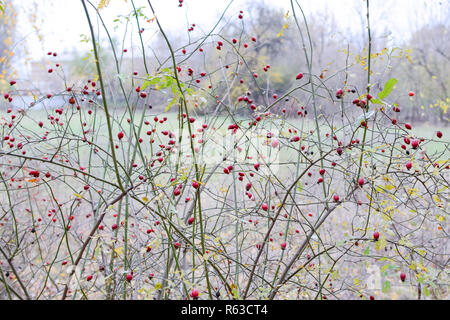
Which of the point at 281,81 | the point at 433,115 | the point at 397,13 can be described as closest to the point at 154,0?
the point at 281,81

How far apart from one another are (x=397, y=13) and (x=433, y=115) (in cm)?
240

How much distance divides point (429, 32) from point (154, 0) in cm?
832

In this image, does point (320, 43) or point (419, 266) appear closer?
point (419, 266)

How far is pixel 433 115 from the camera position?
20.7ft

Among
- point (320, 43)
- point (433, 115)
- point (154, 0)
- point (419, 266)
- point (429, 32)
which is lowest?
point (419, 266)
